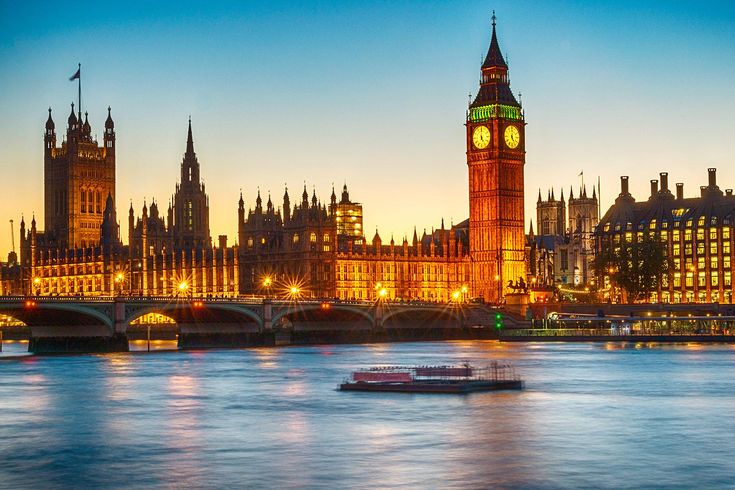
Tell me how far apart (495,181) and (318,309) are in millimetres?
49197

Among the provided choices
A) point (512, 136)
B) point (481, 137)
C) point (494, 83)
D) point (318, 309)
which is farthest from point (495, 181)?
point (318, 309)

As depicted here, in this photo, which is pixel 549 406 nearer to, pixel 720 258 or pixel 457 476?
pixel 457 476

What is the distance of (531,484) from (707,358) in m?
60.5

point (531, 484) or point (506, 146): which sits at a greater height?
point (506, 146)

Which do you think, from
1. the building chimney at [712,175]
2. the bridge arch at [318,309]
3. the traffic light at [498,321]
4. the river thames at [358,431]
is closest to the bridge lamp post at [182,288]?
the bridge arch at [318,309]

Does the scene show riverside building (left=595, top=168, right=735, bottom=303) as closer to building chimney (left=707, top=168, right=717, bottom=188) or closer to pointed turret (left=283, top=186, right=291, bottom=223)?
building chimney (left=707, top=168, right=717, bottom=188)

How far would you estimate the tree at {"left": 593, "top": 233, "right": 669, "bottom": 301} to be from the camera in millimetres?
162750

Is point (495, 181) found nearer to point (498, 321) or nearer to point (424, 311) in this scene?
point (498, 321)

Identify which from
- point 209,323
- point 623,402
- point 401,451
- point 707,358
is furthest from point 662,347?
point 401,451

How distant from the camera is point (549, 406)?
55250mm

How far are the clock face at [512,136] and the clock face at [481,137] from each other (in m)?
2.41

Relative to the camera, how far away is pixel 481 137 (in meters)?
174

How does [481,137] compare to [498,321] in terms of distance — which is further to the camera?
[481,137]

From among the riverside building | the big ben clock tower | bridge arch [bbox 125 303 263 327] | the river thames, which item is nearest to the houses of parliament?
the big ben clock tower
